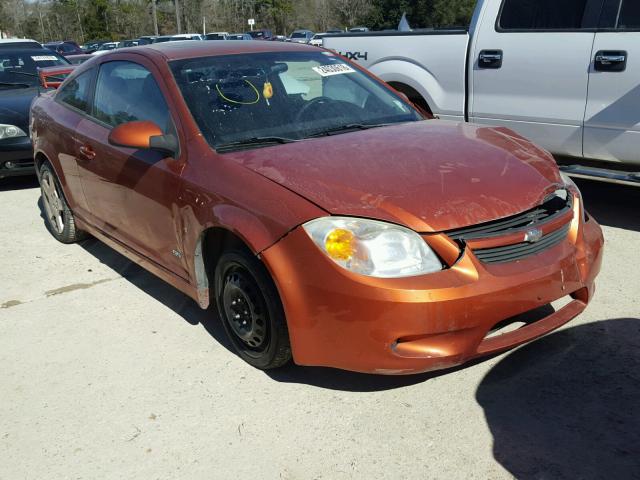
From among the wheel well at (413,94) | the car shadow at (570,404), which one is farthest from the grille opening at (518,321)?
the wheel well at (413,94)

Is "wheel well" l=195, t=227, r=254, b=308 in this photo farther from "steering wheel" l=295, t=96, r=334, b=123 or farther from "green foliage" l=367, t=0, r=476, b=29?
"green foliage" l=367, t=0, r=476, b=29

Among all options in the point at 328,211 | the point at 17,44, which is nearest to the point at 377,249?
the point at 328,211

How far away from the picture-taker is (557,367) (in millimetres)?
3320

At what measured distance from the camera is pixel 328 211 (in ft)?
9.45

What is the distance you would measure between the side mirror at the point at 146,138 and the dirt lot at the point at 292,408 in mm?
1104

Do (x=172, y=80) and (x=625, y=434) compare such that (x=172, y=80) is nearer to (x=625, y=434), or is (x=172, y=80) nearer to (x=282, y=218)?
(x=282, y=218)

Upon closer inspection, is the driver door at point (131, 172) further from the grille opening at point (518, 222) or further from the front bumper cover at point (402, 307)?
the grille opening at point (518, 222)

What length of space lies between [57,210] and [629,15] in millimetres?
4716

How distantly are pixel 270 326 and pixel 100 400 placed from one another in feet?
3.12

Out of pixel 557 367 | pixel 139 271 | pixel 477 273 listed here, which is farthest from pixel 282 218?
pixel 139 271

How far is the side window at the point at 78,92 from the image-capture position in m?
4.88

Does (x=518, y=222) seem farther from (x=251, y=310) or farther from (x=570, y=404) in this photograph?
(x=251, y=310)

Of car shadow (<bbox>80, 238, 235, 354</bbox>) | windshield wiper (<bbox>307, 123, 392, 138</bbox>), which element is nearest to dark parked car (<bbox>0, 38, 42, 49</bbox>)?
car shadow (<bbox>80, 238, 235, 354</bbox>)

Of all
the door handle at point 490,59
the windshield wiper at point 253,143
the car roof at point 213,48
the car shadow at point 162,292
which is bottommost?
the car shadow at point 162,292
